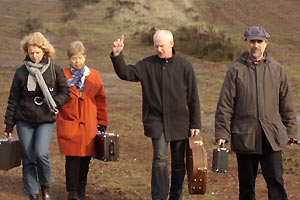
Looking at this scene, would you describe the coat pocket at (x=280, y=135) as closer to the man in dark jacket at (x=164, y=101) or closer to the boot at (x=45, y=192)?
the man in dark jacket at (x=164, y=101)

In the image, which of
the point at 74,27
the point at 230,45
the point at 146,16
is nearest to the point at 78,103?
the point at 230,45

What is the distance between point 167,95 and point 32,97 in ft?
4.01

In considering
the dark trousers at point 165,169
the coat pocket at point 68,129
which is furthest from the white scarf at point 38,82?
the dark trousers at point 165,169

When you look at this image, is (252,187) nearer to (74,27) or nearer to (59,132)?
(59,132)

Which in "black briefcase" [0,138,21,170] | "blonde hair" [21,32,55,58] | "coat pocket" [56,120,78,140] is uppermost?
"blonde hair" [21,32,55,58]

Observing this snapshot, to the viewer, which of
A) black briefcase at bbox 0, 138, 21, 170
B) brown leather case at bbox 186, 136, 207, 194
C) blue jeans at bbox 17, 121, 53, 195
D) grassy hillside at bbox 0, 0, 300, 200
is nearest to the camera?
brown leather case at bbox 186, 136, 207, 194

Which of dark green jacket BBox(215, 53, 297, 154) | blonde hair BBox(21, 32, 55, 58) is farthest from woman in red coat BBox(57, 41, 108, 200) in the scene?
dark green jacket BBox(215, 53, 297, 154)

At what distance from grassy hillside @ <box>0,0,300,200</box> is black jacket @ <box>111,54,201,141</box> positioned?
1.42 metres

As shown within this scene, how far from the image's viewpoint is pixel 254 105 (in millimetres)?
5820

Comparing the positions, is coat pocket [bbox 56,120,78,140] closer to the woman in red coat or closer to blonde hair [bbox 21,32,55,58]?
the woman in red coat

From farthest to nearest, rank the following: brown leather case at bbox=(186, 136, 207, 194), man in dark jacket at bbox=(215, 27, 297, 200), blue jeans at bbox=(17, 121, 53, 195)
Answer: blue jeans at bbox=(17, 121, 53, 195) < brown leather case at bbox=(186, 136, 207, 194) < man in dark jacket at bbox=(215, 27, 297, 200)

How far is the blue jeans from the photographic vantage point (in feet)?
21.6

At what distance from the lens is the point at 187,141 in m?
6.60

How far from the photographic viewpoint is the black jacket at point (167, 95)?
21.2 feet
